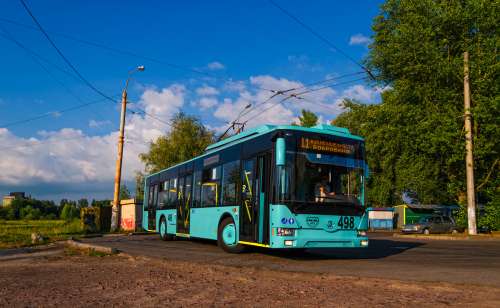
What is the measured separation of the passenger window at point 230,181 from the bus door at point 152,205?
30.2ft

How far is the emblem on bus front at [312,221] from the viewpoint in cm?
1117

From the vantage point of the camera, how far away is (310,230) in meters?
11.2

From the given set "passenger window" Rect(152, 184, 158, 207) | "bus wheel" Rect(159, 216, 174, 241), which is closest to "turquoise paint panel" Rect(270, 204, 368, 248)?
"bus wheel" Rect(159, 216, 174, 241)

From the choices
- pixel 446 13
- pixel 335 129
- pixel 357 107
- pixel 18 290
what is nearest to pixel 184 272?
pixel 18 290

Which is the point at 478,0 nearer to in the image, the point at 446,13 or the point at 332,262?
the point at 446,13

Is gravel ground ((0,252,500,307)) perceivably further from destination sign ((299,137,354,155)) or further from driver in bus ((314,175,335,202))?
destination sign ((299,137,354,155))

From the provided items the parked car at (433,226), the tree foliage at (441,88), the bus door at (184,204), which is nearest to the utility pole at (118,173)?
the bus door at (184,204)

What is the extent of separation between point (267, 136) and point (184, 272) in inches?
164

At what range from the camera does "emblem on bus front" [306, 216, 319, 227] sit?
36.6 ft

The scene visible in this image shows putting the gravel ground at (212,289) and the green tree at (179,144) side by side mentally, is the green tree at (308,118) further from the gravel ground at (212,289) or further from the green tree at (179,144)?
the gravel ground at (212,289)

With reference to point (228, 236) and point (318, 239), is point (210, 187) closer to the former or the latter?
point (228, 236)

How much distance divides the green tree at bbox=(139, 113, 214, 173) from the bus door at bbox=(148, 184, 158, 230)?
2499 cm

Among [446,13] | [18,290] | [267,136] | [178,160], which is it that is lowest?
[18,290]

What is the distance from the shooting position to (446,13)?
29656 mm
